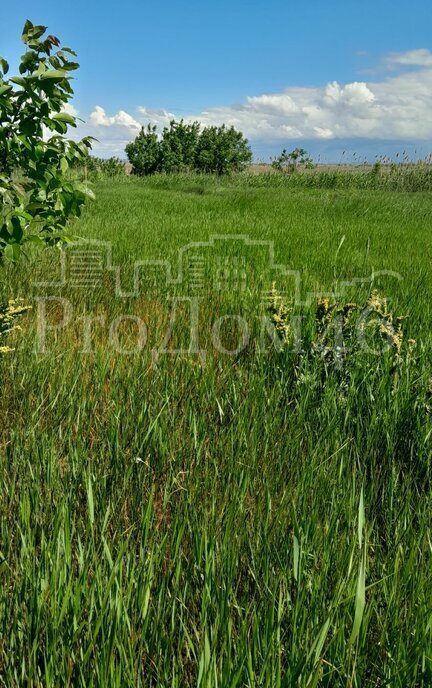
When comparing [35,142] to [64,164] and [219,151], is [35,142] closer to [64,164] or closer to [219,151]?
[64,164]

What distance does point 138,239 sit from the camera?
593 centimetres

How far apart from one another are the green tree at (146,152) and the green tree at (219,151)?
2.42 m

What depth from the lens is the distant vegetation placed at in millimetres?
31250

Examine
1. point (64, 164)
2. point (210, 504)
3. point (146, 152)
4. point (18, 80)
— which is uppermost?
point (146, 152)

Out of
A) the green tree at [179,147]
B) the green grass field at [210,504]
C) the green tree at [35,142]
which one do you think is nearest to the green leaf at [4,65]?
the green tree at [35,142]

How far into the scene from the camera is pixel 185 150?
3228cm

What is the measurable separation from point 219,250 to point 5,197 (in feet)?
11.5

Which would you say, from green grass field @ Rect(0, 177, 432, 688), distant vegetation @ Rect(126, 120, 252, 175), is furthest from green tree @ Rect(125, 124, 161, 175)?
green grass field @ Rect(0, 177, 432, 688)

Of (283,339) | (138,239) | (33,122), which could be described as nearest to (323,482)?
(283,339)

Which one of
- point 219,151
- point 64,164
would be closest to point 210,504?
point 64,164

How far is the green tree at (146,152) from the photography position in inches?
1241

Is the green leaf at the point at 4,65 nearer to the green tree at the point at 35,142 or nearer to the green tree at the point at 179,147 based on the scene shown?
the green tree at the point at 35,142

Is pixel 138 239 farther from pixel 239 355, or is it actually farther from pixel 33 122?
pixel 33 122

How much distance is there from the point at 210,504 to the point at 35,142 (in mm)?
1578
